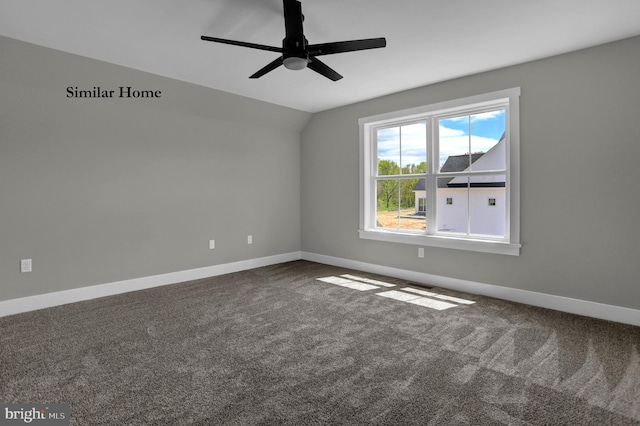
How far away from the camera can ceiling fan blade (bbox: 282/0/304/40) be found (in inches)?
86.7

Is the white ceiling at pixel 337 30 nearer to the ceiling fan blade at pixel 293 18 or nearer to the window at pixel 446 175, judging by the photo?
the ceiling fan blade at pixel 293 18

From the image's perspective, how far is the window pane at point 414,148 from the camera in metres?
4.55

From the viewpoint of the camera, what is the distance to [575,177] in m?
3.28

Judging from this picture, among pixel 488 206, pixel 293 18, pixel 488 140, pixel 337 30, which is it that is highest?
pixel 337 30

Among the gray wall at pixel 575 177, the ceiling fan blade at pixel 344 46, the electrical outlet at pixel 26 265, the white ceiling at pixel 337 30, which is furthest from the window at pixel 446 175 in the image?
the electrical outlet at pixel 26 265

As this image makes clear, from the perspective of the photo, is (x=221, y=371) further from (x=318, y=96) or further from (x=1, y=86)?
(x=318, y=96)

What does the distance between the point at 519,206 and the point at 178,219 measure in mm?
4200

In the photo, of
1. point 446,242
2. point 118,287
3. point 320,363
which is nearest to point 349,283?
point 446,242

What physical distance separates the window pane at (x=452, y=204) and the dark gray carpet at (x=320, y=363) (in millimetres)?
1108

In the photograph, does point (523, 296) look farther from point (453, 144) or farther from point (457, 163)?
point (453, 144)

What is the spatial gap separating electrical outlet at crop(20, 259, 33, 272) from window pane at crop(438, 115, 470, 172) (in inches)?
188

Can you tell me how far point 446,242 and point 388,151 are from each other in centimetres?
159

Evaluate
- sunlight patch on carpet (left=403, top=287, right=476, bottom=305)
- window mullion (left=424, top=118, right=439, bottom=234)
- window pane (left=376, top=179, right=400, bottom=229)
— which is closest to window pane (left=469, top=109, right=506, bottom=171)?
window mullion (left=424, top=118, right=439, bottom=234)

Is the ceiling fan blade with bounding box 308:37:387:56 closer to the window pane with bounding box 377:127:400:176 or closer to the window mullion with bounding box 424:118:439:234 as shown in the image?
the window mullion with bounding box 424:118:439:234
